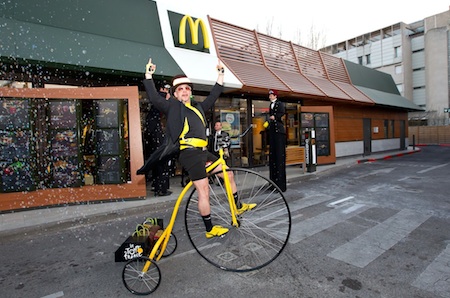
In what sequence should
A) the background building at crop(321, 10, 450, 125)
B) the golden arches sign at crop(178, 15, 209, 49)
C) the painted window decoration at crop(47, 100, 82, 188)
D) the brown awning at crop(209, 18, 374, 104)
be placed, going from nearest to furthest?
the painted window decoration at crop(47, 100, 82, 188) → the golden arches sign at crop(178, 15, 209, 49) → the brown awning at crop(209, 18, 374, 104) → the background building at crop(321, 10, 450, 125)

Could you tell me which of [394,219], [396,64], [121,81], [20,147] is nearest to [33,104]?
[20,147]

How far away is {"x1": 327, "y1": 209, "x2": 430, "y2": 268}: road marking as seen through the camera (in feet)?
11.8

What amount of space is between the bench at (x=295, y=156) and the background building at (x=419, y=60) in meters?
41.8

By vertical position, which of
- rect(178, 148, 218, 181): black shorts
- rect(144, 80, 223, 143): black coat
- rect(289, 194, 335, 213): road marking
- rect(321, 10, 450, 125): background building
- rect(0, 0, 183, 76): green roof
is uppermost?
rect(321, 10, 450, 125): background building

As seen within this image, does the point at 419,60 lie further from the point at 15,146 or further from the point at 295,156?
the point at 15,146

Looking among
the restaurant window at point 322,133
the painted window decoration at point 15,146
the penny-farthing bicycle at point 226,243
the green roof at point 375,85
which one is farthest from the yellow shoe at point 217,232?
the green roof at point 375,85

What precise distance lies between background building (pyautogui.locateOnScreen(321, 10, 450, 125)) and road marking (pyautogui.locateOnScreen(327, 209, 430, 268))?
1825 inches

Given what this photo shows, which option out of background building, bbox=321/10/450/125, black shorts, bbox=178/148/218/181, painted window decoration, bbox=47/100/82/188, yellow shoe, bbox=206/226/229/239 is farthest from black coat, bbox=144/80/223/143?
background building, bbox=321/10/450/125

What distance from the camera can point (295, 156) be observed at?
36.0 feet

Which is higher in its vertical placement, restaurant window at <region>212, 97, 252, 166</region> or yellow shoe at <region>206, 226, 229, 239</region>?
restaurant window at <region>212, 97, 252, 166</region>

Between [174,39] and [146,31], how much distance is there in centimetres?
105

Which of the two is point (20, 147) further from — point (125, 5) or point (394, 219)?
point (394, 219)

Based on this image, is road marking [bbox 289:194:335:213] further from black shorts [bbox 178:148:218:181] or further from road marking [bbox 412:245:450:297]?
black shorts [bbox 178:148:218:181]

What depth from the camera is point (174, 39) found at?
9461mm
